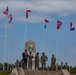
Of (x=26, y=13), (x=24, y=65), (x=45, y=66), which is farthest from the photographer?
(x=26, y=13)

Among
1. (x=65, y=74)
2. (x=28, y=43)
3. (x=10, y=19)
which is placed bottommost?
(x=65, y=74)

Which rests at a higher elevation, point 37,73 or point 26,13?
point 26,13

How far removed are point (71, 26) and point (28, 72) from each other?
11956 millimetres

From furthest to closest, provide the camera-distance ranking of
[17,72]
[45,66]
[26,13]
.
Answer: [26,13] < [45,66] < [17,72]

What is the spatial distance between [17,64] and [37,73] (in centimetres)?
246

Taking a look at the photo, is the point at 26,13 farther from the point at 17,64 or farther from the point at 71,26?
the point at 17,64

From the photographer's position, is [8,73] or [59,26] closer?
[8,73]

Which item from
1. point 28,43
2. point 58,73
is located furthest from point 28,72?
point 28,43

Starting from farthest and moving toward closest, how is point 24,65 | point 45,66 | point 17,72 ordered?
point 45,66, point 24,65, point 17,72

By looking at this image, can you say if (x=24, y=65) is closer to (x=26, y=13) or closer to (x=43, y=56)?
(x=43, y=56)

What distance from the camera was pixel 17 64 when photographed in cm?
3112

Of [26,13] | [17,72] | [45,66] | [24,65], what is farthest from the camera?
[26,13]

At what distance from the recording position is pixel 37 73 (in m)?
30.1

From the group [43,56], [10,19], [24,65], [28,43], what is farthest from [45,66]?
[10,19]
